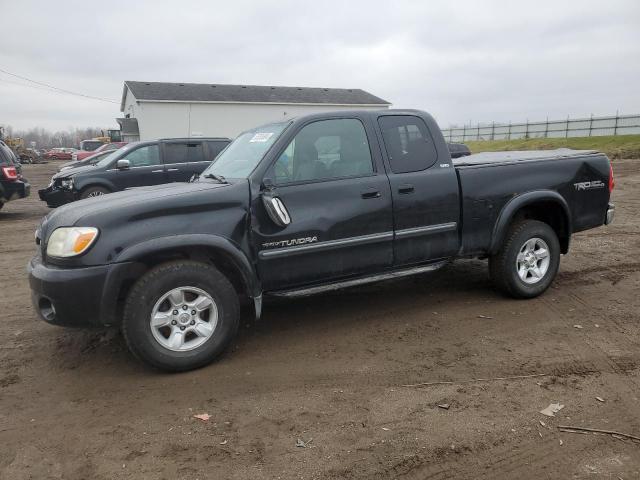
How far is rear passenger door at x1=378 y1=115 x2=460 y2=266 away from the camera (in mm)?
4590

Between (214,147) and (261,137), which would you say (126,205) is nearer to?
(261,137)

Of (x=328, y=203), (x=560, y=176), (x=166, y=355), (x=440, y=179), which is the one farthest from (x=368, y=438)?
(x=560, y=176)

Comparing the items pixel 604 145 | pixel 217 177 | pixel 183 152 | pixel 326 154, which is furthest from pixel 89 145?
pixel 326 154

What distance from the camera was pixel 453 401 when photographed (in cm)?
336

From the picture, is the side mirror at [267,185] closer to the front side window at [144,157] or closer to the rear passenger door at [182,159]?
the rear passenger door at [182,159]

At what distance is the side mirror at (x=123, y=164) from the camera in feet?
35.9

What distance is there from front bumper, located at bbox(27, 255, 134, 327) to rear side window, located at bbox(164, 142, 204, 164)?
8024 millimetres

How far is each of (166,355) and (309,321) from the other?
1.51 metres

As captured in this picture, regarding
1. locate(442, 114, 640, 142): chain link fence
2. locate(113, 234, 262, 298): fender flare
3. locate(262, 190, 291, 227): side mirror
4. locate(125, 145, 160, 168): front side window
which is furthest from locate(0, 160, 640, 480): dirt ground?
locate(442, 114, 640, 142): chain link fence

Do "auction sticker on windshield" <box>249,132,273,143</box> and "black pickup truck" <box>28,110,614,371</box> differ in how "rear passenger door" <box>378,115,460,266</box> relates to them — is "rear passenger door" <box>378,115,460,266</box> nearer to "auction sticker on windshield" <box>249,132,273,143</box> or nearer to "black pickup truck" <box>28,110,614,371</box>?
"black pickup truck" <box>28,110,614,371</box>

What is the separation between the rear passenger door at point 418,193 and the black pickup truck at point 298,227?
0.04ft

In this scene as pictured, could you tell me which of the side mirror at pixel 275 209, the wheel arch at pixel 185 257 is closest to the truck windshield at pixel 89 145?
the wheel arch at pixel 185 257

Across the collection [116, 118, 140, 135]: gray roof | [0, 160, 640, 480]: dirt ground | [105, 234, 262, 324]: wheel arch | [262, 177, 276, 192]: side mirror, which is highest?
[116, 118, 140, 135]: gray roof

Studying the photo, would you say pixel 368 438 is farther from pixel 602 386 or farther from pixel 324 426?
pixel 602 386
